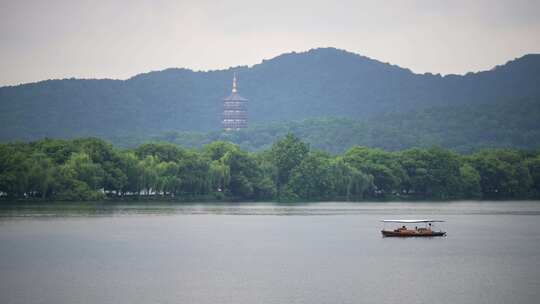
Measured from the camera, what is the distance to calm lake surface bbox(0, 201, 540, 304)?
136 ft

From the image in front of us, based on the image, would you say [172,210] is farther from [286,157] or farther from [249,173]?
[286,157]

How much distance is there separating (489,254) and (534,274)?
9469 millimetres

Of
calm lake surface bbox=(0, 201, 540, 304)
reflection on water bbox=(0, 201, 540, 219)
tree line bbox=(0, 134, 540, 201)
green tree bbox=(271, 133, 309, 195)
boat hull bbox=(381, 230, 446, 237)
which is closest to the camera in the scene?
calm lake surface bbox=(0, 201, 540, 304)

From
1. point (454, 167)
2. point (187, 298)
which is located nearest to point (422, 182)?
point (454, 167)

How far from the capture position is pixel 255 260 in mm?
53594

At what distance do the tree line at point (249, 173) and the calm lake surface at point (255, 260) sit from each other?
1608cm

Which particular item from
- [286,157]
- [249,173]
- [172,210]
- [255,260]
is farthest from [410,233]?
[286,157]

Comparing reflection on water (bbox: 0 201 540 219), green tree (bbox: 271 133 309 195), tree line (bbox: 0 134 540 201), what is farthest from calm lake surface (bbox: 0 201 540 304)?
green tree (bbox: 271 133 309 195)

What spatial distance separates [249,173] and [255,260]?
72872mm

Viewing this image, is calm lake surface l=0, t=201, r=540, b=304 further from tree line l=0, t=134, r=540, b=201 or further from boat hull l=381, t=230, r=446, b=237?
tree line l=0, t=134, r=540, b=201

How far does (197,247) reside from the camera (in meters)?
59.9

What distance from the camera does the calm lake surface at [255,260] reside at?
4150cm

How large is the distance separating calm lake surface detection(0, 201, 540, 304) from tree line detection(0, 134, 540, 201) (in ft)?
52.7

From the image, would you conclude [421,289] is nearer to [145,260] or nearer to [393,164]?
[145,260]
